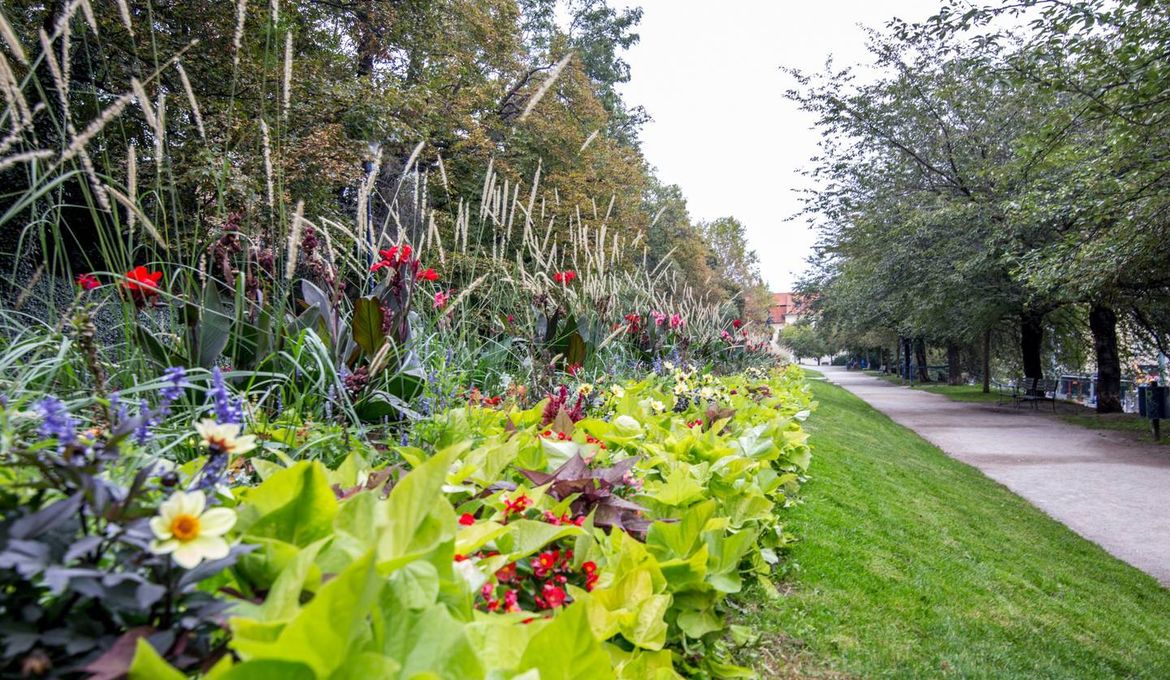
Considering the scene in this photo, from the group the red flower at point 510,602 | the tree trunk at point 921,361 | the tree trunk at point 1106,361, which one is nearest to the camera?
the red flower at point 510,602

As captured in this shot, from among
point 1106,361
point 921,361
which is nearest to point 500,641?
point 1106,361

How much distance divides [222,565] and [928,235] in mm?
14830

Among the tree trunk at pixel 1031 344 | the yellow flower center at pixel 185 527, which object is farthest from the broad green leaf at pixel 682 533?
the tree trunk at pixel 1031 344

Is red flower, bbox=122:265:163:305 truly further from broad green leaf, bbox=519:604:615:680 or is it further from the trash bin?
the trash bin

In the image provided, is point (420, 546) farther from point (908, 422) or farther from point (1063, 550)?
point (908, 422)

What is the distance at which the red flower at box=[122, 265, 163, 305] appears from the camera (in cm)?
189

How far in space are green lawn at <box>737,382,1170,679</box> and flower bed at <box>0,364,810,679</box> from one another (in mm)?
530

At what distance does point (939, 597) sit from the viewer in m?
2.92

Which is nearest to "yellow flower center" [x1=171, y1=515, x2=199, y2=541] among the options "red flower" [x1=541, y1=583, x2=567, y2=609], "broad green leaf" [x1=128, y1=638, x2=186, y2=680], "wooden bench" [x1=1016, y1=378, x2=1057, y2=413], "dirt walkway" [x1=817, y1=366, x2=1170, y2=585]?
"broad green leaf" [x1=128, y1=638, x2=186, y2=680]

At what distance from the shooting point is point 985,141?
13656 millimetres

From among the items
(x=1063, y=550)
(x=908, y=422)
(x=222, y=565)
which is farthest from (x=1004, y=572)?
(x=908, y=422)

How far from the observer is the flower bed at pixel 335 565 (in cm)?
62

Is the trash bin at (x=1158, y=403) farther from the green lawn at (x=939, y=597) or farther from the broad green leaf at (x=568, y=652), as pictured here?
the broad green leaf at (x=568, y=652)

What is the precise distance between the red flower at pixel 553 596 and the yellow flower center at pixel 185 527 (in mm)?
701
